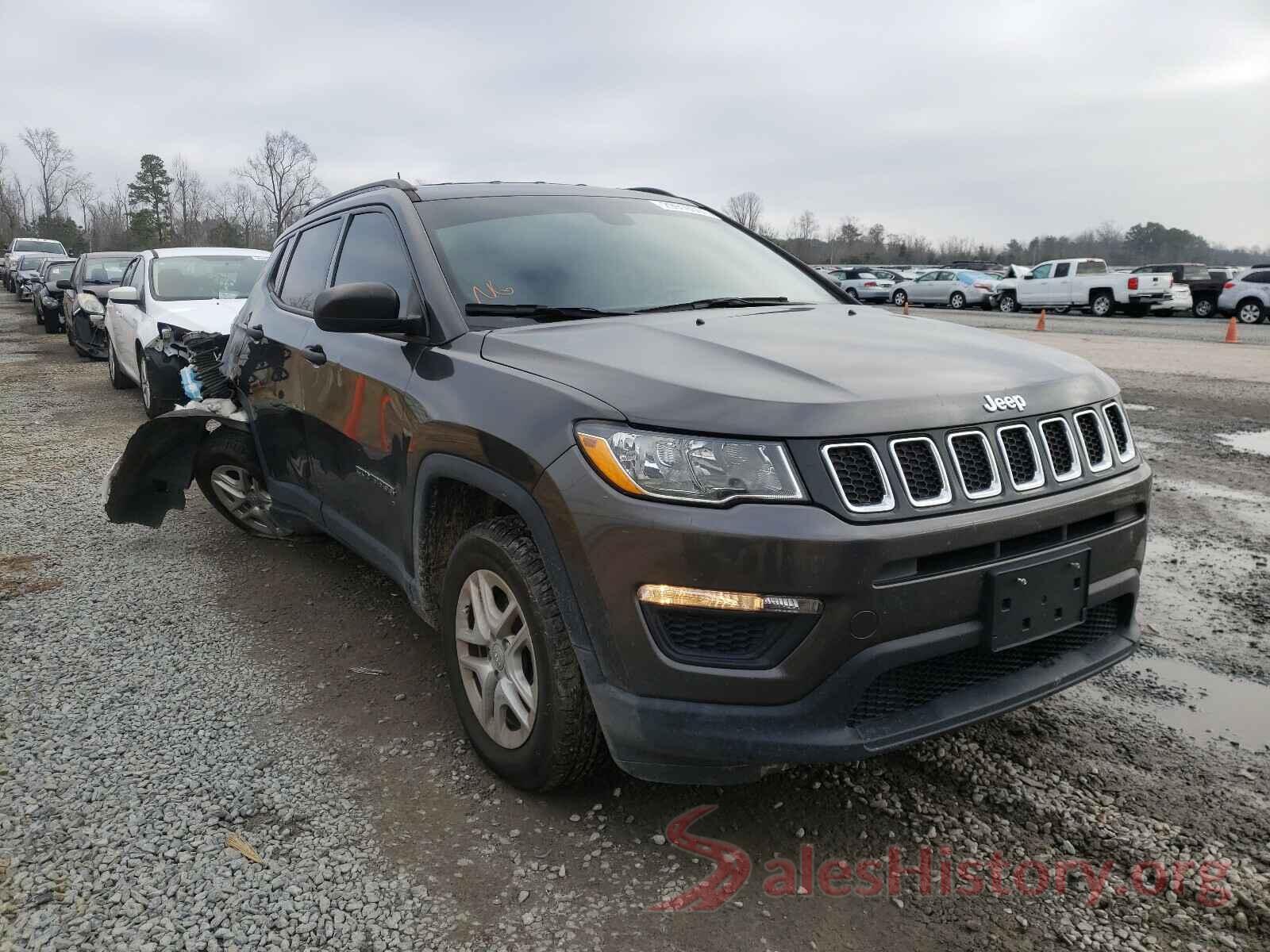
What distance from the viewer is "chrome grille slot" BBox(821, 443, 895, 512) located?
2.19 meters

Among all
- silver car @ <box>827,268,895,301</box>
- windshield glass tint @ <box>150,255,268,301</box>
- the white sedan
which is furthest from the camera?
silver car @ <box>827,268,895,301</box>

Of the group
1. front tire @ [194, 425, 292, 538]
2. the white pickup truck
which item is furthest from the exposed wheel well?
the white pickup truck

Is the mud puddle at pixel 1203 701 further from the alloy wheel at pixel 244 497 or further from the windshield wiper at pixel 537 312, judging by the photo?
the alloy wheel at pixel 244 497

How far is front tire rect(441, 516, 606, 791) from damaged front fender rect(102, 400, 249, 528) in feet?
8.55

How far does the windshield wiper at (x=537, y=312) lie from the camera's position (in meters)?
3.10

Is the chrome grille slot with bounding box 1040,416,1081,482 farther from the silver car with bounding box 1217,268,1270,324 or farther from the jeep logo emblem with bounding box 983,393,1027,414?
the silver car with bounding box 1217,268,1270,324

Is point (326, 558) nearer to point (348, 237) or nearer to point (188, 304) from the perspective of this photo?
point (348, 237)

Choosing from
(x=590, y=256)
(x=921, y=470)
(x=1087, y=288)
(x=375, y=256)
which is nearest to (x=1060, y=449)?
(x=921, y=470)

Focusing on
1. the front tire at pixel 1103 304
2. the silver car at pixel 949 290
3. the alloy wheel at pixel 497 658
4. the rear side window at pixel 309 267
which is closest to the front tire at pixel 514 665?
the alloy wheel at pixel 497 658

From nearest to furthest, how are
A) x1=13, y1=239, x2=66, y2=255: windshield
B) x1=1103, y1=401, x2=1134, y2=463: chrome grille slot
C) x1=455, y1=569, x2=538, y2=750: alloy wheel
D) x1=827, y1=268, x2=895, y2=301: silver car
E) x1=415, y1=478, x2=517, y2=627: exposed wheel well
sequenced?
x1=455, y1=569, x2=538, y2=750: alloy wheel → x1=1103, y1=401, x2=1134, y2=463: chrome grille slot → x1=415, y1=478, x2=517, y2=627: exposed wheel well → x1=827, y1=268, x2=895, y2=301: silver car → x1=13, y1=239, x2=66, y2=255: windshield

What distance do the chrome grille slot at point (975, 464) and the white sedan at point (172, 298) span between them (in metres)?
7.24

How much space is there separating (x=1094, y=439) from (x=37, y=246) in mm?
53329

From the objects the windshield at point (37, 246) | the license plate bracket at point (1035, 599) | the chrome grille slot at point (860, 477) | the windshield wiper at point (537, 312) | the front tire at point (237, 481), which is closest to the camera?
the chrome grille slot at point (860, 477)

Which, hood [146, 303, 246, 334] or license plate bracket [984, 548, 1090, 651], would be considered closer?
license plate bracket [984, 548, 1090, 651]
